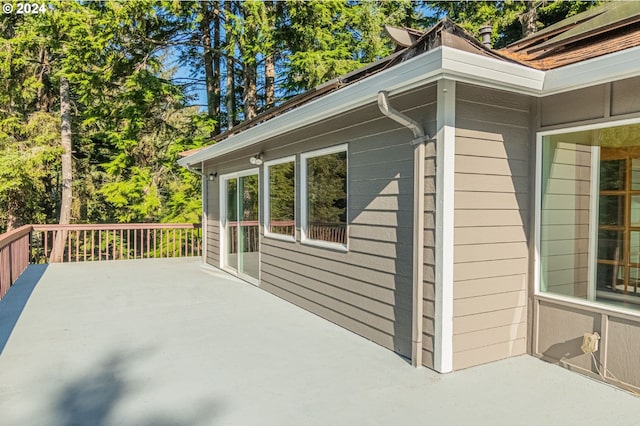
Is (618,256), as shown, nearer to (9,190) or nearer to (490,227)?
(490,227)

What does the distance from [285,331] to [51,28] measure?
31.3 ft

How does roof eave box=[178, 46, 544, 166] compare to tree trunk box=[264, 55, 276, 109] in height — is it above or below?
below

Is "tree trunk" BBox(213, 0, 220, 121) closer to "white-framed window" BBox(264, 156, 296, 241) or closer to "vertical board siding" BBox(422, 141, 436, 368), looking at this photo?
"white-framed window" BBox(264, 156, 296, 241)

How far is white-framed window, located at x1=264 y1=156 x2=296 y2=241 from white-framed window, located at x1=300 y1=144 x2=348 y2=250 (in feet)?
0.90

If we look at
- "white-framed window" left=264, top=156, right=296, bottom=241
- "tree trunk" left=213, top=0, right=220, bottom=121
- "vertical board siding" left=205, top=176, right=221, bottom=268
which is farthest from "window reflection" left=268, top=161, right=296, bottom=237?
"tree trunk" left=213, top=0, right=220, bottom=121

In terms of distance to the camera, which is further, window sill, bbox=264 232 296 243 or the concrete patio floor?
window sill, bbox=264 232 296 243

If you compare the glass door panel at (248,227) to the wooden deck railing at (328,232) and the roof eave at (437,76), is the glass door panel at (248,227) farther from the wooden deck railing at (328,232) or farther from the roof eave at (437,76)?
the roof eave at (437,76)

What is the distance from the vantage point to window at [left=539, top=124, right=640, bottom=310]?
279cm

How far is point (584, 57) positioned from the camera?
2.85m

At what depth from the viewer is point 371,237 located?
377cm

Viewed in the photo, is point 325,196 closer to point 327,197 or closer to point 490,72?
point 327,197

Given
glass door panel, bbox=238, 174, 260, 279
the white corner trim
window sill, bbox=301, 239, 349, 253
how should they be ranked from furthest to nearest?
glass door panel, bbox=238, 174, 260, 279, window sill, bbox=301, 239, 349, 253, the white corner trim

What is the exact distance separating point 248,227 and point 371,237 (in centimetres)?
334
